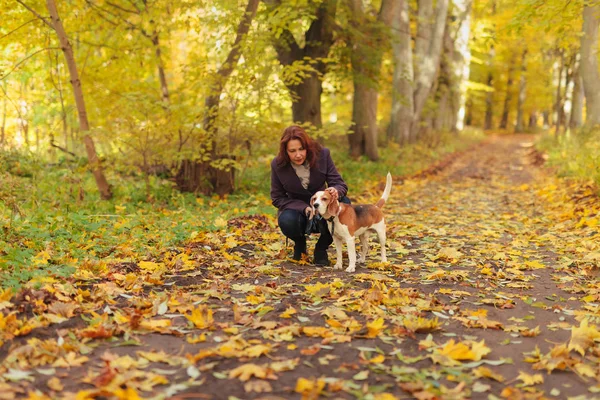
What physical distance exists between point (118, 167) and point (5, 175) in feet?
10.4

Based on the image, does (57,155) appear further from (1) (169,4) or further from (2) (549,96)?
(2) (549,96)

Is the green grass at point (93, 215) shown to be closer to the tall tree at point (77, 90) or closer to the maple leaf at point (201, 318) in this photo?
the tall tree at point (77, 90)

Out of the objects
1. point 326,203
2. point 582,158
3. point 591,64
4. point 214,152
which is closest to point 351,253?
point 326,203

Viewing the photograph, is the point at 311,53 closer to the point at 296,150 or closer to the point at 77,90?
the point at 77,90

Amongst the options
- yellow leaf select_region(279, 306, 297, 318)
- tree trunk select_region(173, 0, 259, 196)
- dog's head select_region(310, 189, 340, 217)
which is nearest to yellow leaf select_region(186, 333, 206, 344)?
yellow leaf select_region(279, 306, 297, 318)

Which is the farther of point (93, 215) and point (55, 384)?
point (93, 215)

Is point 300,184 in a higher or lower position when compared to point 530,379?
higher

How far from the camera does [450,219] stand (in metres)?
A: 9.52

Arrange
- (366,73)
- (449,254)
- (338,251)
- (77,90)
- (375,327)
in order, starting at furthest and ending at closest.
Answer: (366,73) → (77,90) → (449,254) → (338,251) → (375,327)

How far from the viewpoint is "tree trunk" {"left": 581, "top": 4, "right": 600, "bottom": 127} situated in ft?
49.7

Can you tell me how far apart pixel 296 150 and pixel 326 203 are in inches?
31.4

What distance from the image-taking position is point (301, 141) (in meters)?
5.91

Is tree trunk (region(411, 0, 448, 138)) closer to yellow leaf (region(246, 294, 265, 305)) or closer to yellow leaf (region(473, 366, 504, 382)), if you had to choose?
yellow leaf (region(246, 294, 265, 305))

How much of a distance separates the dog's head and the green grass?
1.98 meters
